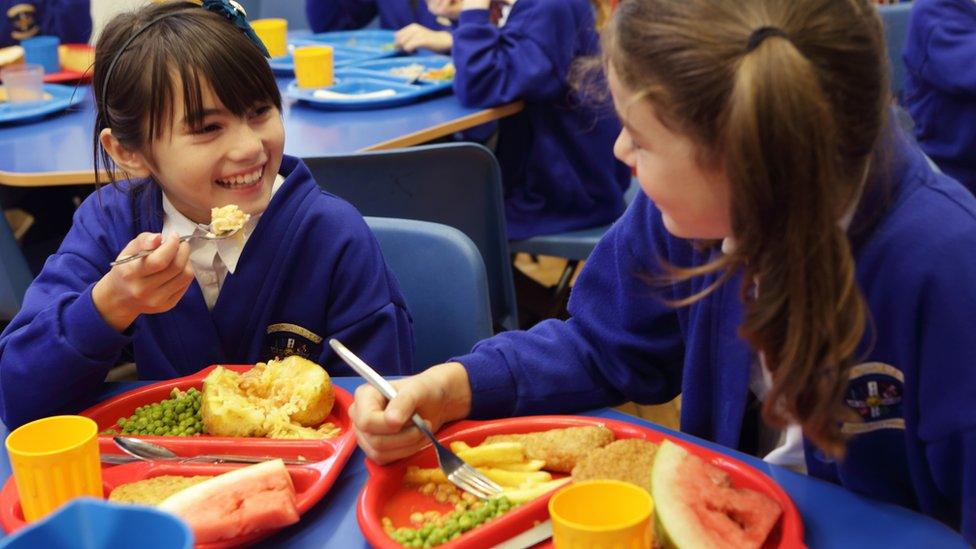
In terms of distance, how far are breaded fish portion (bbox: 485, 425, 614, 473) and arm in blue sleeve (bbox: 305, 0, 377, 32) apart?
2.96m

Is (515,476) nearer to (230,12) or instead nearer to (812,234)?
(812,234)

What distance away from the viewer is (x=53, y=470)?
102 cm

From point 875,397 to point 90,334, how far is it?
87 centimetres

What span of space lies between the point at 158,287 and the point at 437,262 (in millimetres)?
487

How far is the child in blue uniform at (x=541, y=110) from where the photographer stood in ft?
8.57

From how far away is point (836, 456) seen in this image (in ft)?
3.24

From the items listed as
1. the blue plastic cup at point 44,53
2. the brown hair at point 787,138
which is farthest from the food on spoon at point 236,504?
the blue plastic cup at point 44,53

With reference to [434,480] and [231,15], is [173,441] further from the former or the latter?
[231,15]

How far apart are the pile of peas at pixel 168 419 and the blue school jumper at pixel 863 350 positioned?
1.05 feet

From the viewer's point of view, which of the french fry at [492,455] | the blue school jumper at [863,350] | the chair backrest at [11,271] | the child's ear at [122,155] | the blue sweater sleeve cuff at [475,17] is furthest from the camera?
the blue sweater sleeve cuff at [475,17]

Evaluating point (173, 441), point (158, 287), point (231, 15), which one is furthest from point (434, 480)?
point (231, 15)

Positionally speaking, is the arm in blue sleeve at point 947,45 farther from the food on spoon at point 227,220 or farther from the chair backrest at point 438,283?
the food on spoon at point 227,220

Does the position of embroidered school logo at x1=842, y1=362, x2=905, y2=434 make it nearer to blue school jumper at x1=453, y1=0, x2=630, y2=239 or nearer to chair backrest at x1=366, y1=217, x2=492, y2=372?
chair backrest at x1=366, y1=217, x2=492, y2=372

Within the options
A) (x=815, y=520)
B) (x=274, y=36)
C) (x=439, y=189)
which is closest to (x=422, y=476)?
(x=815, y=520)
